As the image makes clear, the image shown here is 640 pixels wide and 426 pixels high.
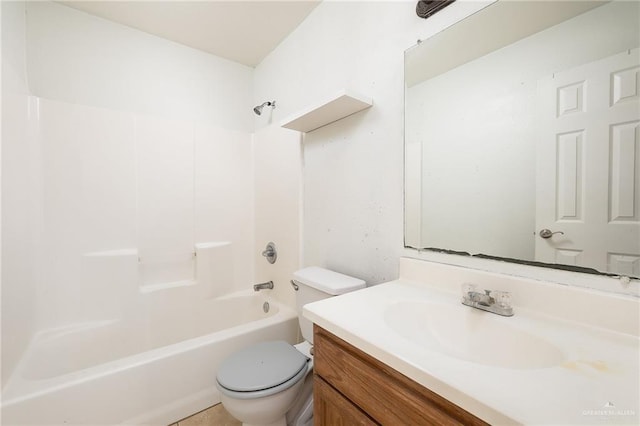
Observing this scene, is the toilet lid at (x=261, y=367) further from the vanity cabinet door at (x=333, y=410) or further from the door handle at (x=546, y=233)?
the door handle at (x=546, y=233)

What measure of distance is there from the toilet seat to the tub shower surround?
27 cm

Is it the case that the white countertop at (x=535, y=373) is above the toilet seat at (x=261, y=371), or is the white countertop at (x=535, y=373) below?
above

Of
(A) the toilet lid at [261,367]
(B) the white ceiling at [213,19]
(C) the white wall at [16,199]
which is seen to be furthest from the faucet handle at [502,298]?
(C) the white wall at [16,199]

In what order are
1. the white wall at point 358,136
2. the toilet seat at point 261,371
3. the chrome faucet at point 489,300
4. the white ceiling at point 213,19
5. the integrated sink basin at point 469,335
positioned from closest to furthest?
the integrated sink basin at point 469,335 < the chrome faucet at point 489,300 < the toilet seat at point 261,371 < the white wall at point 358,136 < the white ceiling at point 213,19

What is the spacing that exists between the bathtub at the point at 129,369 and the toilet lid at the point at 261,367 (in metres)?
0.26

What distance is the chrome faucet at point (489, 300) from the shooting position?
2.45ft

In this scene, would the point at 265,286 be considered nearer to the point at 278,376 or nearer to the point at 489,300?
the point at 278,376

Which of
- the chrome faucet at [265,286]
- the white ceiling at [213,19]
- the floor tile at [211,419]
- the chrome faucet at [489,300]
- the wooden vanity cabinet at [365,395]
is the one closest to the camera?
the wooden vanity cabinet at [365,395]

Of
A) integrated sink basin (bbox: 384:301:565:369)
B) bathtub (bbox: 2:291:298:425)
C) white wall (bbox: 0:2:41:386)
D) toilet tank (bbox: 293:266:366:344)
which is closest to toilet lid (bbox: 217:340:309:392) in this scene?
toilet tank (bbox: 293:266:366:344)

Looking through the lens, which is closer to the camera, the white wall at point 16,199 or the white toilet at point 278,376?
the white toilet at point 278,376

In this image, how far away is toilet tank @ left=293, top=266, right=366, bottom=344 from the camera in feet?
3.77

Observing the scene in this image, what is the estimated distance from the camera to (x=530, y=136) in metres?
0.79

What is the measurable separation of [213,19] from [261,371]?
2083 millimetres

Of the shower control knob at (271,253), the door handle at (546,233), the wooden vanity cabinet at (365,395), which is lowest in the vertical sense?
the wooden vanity cabinet at (365,395)
